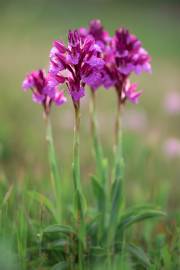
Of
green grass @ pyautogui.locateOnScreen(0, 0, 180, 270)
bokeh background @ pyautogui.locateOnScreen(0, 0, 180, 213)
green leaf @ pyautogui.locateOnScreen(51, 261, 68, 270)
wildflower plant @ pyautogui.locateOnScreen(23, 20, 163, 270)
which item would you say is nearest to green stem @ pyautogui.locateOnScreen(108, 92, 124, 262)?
wildflower plant @ pyautogui.locateOnScreen(23, 20, 163, 270)

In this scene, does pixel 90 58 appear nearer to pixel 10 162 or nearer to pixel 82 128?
pixel 10 162

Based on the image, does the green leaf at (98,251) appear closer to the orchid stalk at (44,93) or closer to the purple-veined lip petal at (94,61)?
the orchid stalk at (44,93)

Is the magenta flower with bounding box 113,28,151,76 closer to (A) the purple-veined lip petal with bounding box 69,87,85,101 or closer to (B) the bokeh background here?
(A) the purple-veined lip petal with bounding box 69,87,85,101

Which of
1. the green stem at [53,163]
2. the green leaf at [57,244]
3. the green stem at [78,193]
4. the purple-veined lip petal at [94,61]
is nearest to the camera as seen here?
the purple-veined lip petal at [94,61]

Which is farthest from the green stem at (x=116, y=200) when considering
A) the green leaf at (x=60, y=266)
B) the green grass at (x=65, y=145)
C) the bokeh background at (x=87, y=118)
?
the bokeh background at (x=87, y=118)

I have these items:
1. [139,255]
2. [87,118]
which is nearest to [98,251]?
[139,255]

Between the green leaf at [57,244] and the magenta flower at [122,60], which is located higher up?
the magenta flower at [122,60]

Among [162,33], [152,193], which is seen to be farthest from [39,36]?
[152,193]
